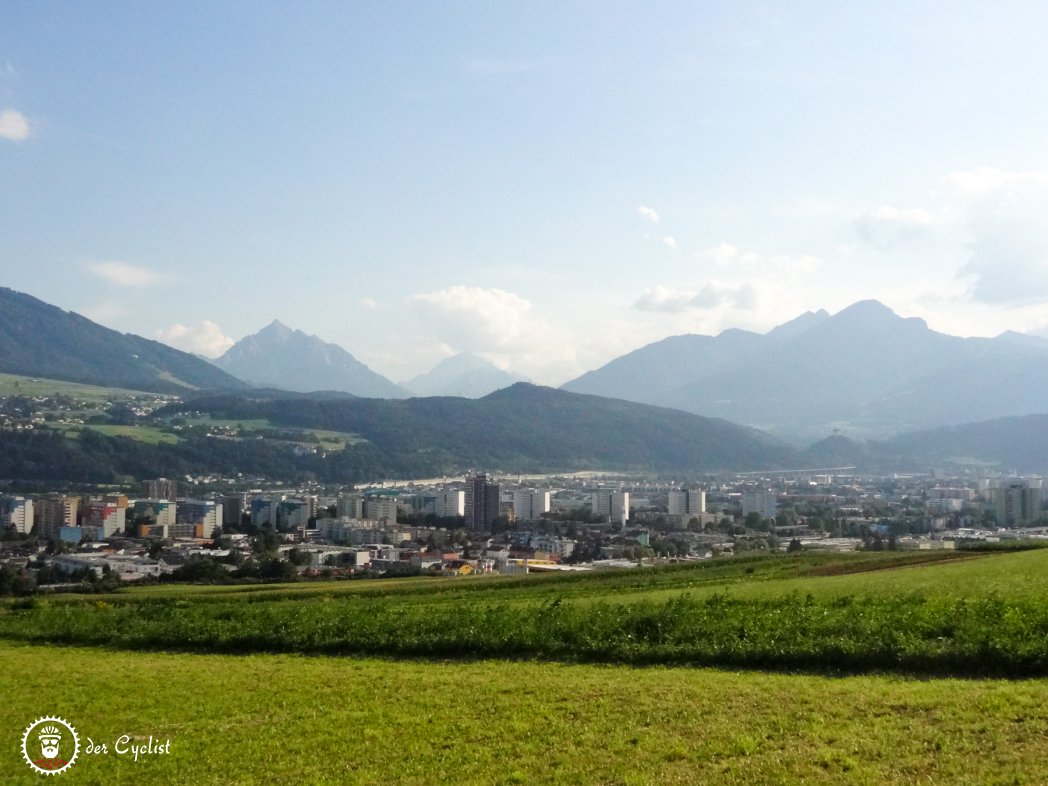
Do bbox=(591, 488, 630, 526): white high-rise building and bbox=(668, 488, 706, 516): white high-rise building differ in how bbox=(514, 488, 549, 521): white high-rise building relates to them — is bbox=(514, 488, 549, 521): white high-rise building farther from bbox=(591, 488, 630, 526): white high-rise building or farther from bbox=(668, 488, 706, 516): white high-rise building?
bbox=(668, 488, 706, 516): white high-rise building

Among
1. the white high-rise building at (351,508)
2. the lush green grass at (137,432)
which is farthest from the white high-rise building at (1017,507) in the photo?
the lush green grass at (137,432)

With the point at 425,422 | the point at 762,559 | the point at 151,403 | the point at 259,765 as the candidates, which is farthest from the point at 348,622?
the point at 151,403

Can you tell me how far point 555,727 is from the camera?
9.75 metres

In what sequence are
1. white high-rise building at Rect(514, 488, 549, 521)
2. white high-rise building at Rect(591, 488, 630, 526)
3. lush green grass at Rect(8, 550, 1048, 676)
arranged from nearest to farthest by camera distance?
lush green grass at Rect(8, 550, 1048, 676), white high-rise building at Rect(591, 488, 630, 526), white high-rise building at Rect(514, 488, 549, 521)

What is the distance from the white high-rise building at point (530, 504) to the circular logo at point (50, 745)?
79.5m

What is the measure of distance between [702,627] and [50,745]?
957 cm

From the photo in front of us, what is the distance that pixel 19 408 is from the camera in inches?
5940

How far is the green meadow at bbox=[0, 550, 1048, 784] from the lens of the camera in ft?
27.9

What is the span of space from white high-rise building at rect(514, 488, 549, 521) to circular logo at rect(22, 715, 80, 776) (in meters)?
79.5

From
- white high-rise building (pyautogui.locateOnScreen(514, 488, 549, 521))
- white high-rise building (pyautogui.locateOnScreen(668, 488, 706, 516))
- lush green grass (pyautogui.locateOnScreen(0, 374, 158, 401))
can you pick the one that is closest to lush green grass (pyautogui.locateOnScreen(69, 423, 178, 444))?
lush green grass (pyautogui.locateOnScreen(0, 374, 158, 401))

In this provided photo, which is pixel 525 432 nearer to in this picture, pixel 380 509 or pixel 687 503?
pixel 687 503

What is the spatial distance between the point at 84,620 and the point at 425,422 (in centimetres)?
14841

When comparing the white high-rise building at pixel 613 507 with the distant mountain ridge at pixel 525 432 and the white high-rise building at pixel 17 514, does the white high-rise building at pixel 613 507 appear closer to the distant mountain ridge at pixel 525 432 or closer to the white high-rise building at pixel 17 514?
the white high-rise building at pixel 17 514

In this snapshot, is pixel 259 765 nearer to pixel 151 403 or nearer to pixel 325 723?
pixel 325 723
